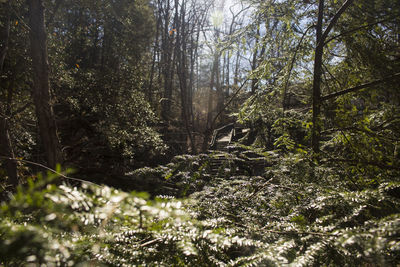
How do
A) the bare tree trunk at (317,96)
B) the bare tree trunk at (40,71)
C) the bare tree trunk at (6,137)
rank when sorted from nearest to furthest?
1. the bare tree trunk at (317,96)
2. the bare tree trunk at (6,137)
3. the bare tree trunk at (40,71)

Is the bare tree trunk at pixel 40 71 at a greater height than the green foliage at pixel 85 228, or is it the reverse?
the bare tree trunk at pixel 40 71

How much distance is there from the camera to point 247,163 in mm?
5539

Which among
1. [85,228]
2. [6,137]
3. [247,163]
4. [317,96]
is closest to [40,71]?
[6,137]

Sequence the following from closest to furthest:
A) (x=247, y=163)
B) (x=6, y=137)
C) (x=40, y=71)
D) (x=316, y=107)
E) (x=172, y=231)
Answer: (x=172, y=231), (x=316, y=107), (x=247, y=163), (x=6, y=137), (x=40, y=71)

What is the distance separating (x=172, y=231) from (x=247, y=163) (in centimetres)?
473

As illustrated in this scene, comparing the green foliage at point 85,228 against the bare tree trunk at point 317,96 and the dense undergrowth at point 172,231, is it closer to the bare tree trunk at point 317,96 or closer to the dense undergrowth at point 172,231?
the dense undergrowth at point 172,231

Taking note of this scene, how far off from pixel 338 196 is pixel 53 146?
6903 mm

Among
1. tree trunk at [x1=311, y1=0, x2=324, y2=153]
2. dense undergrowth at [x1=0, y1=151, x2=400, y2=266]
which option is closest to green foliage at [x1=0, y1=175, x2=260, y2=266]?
dense undergrowth at [x1=0, y1=151, x2=400, y2=266]

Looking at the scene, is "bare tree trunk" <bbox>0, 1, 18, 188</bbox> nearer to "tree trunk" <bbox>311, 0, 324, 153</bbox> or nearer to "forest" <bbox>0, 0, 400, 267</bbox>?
"forest" <bbox>0, 0, 400, 267</bbox>

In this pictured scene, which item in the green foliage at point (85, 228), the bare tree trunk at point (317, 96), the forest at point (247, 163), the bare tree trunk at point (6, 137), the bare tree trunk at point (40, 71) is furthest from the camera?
the bare tree trunk at point (40, 71)

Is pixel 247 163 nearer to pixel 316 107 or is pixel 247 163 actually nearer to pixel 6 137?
pixel 316 107

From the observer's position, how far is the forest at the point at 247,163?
80cm

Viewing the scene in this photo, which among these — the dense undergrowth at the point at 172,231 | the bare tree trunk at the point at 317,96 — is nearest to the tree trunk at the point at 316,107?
the bare tree trunk at the point at 317,96

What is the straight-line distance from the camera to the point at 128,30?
44.8 feet
